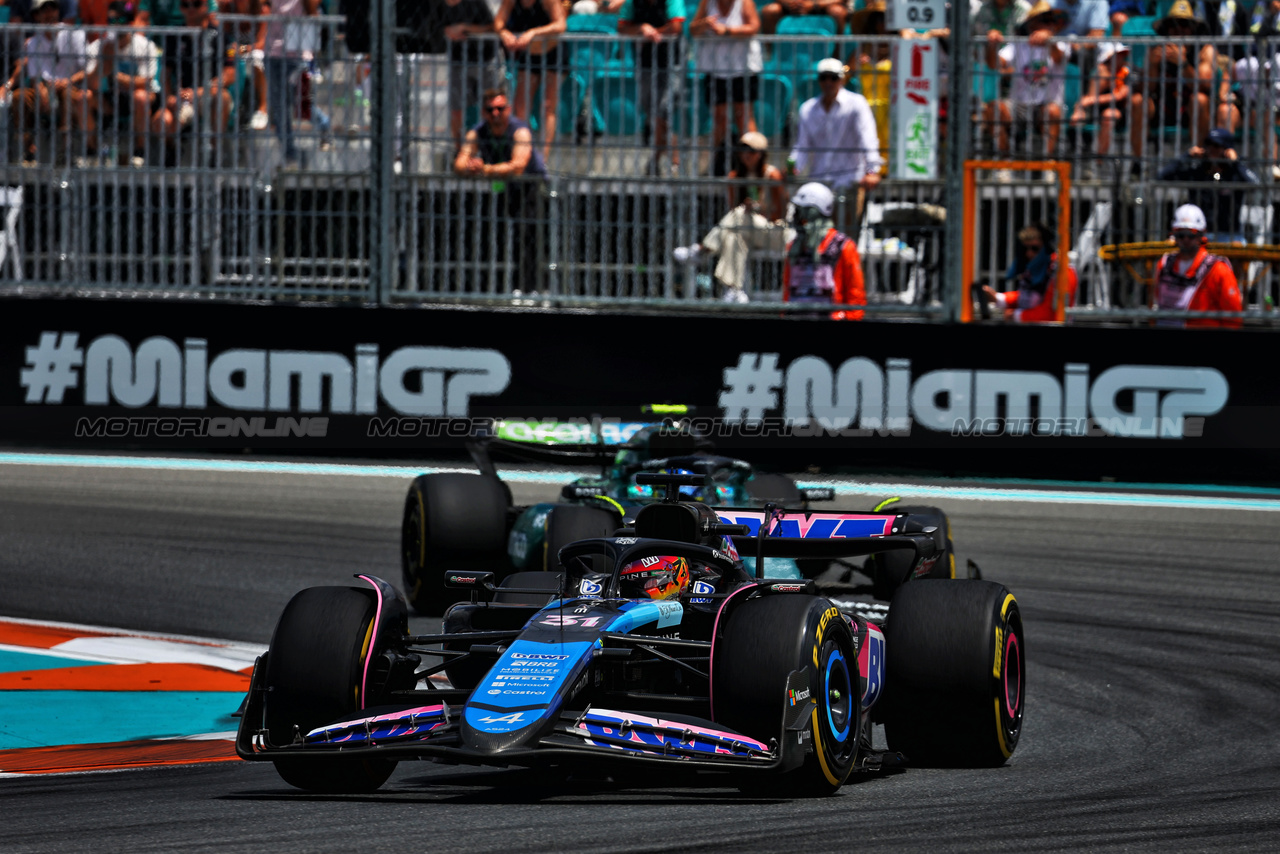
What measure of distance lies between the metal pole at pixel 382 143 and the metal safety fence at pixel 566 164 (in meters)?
0.02

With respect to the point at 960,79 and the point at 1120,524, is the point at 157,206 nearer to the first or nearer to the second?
the point at 960,79

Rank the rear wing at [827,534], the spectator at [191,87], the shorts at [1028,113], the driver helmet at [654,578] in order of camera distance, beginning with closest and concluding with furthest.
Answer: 1. the driver helmet at [654,578]
2. the rear wing at [827,534]
3. the shorts at [1028,113]
4. the spectator at [191,87]

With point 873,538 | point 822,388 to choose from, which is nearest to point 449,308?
point 822,388

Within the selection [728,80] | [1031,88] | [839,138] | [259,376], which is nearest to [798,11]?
[728,80]

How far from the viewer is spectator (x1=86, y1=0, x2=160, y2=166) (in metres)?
14.5

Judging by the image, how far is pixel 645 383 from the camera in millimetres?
14445

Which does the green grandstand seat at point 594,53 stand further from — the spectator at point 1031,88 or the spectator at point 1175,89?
the spectator at point 1175,89

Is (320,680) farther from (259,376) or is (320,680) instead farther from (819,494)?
(259,376)

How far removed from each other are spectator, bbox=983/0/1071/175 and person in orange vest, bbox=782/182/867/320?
119cm

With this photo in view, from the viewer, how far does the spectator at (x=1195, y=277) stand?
13750 millimetres

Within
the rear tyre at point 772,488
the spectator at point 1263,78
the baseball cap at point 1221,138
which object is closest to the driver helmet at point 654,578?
the rear tyre at point 772,488

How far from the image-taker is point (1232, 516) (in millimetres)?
13125

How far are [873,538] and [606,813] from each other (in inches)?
98.1

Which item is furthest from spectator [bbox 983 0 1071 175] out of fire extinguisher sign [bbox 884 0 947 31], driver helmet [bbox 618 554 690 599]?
driver helmet [bbox 618 554 690 599]
